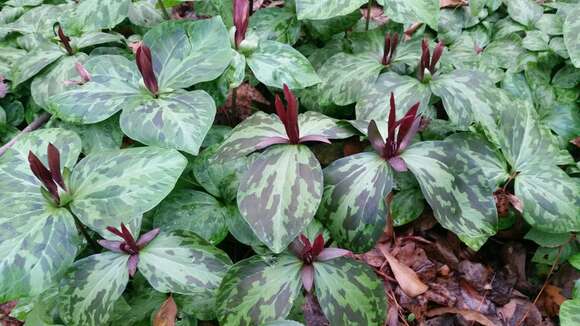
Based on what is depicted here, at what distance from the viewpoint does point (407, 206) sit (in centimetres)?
144

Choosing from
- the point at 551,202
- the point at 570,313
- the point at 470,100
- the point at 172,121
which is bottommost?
the point at 570,313

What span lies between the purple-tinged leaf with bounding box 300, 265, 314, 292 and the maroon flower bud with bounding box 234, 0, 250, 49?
71 cm

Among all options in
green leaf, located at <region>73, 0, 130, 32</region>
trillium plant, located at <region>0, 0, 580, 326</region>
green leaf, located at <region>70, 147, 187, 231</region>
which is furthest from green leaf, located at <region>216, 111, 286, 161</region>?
green leaf, located at <region>73, 0, 130, 32</region>

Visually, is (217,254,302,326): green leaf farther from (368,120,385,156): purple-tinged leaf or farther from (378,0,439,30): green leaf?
(378,0,439,30): green leaf

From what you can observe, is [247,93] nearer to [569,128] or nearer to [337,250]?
[337,250]

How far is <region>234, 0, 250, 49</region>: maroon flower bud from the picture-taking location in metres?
1.37

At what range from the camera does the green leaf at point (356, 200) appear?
1083 millimetres

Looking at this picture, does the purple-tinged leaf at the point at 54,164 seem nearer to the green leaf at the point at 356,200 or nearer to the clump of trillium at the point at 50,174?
the clump of trillium at the point at 50,174

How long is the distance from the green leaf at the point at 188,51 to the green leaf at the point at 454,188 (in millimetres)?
601

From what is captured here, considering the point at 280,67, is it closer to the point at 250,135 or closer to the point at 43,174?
the point at 250,135

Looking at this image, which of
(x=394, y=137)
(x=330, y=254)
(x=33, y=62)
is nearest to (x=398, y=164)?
(x=394, y=137)

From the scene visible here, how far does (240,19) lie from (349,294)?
0.85 metres

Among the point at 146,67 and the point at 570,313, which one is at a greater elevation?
the point at 146,67

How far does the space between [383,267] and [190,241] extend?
0.68 meters
